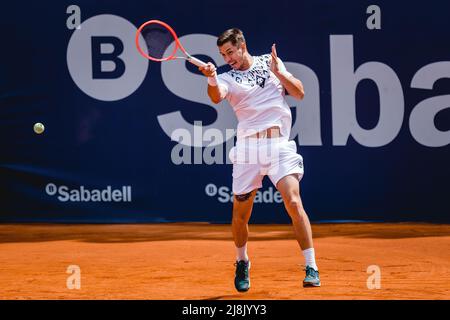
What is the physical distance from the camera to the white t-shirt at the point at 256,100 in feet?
15.8

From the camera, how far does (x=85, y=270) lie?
5820 mm

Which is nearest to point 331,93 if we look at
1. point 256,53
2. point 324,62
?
point 324,62

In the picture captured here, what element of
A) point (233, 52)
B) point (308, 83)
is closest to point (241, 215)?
point (233, 52)

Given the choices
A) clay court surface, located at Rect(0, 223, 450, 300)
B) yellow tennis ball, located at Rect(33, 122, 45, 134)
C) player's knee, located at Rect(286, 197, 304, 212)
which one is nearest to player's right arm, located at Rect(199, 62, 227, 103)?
player's knee, located at Rect(286, 197, 304, 212)

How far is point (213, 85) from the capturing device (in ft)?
15.1

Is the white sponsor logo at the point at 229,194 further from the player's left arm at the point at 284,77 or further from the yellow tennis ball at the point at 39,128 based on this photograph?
the player's left arm at the point at 284,77

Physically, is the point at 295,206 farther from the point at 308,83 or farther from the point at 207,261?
the point at 308,83

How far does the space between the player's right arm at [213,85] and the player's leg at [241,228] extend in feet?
1.99

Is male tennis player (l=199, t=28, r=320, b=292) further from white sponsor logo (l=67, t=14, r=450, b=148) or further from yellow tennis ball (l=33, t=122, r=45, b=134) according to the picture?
yellow tennis ball (l=33, t=122, r=45, b=134)

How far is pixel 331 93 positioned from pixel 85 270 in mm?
3480

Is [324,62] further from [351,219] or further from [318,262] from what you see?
[318,262]

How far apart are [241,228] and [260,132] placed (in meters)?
0.60

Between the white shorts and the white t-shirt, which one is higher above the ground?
the white t-shirt

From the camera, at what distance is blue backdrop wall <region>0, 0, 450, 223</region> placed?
8180 mm
